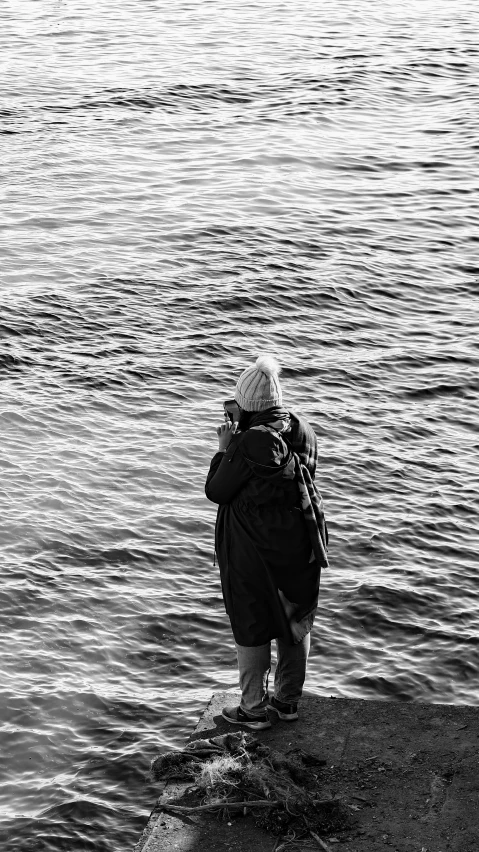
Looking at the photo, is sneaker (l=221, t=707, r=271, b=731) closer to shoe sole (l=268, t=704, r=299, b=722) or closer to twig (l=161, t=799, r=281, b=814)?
shoe sole (l=268, t=704, r=299, b=722)

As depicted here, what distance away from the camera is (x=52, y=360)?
43.2 feet

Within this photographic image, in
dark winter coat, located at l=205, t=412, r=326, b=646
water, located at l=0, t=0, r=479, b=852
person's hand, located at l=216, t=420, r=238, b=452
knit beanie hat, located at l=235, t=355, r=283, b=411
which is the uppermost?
knit beanie hat, located at l=235, t=355, r=283, b=411

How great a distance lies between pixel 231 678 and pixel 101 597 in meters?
1.39

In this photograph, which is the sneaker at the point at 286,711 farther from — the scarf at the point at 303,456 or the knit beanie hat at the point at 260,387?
the knit beanie hat at the point at 260,387

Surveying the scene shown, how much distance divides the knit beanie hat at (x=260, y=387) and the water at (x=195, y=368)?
2.66 metres

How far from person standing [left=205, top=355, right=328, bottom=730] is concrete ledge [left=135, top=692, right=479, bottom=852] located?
0.50 metres

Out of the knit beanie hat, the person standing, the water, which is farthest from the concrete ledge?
the knit beanie hat

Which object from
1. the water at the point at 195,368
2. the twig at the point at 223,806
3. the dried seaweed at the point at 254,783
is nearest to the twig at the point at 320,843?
the dried seaweed at the point at 254,783

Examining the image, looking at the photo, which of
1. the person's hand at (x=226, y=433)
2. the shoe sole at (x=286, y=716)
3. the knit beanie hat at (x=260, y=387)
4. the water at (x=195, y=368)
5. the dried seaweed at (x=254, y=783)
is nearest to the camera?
the dried seaweed at (x=254, y=783)

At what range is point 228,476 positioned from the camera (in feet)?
18.4

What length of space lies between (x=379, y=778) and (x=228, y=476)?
5.33 ft

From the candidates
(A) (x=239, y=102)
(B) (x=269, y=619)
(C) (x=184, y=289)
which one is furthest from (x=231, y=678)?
(A) (x=239, y=102)

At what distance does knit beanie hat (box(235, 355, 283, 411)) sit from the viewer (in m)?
5.56

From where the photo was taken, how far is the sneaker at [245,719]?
6035 mm
